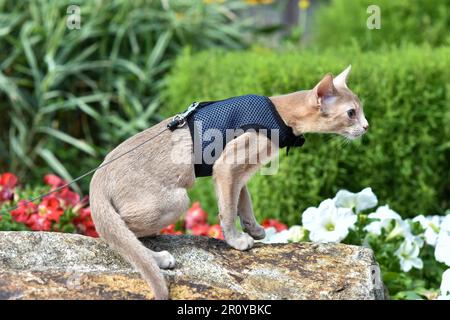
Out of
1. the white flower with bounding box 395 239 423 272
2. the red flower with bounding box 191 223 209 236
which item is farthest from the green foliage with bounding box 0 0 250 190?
the white flower with bounding box 395 239 423 272

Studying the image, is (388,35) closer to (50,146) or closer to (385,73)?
(385,73)

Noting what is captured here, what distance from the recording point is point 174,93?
22.6 feet

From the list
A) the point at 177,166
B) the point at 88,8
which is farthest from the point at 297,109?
the point at 88,8

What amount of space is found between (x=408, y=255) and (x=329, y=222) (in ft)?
1.69

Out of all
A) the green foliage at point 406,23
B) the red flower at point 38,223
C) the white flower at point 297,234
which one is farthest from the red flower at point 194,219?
the green foliage at point 406,23

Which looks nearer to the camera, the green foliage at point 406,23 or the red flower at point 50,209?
the red flower at point 50,209

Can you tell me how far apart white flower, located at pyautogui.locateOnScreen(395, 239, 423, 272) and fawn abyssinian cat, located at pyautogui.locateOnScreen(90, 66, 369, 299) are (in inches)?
41.0

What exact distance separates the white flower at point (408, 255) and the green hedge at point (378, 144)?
130 cm

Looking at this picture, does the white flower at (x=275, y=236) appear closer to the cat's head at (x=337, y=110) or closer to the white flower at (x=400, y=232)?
the white flower at (x=400, y=232)

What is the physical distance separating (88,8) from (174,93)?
5.20 ft

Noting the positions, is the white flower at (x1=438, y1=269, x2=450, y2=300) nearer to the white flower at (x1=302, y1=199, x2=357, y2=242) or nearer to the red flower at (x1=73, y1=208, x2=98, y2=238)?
the white flower at (x1=302, y1=199, x2=357, y2=242)

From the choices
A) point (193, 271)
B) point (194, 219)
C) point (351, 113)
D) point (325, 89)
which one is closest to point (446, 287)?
point (351, 113)

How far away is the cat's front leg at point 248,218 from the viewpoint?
143 inches

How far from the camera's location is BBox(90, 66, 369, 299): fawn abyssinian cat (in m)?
3.27
